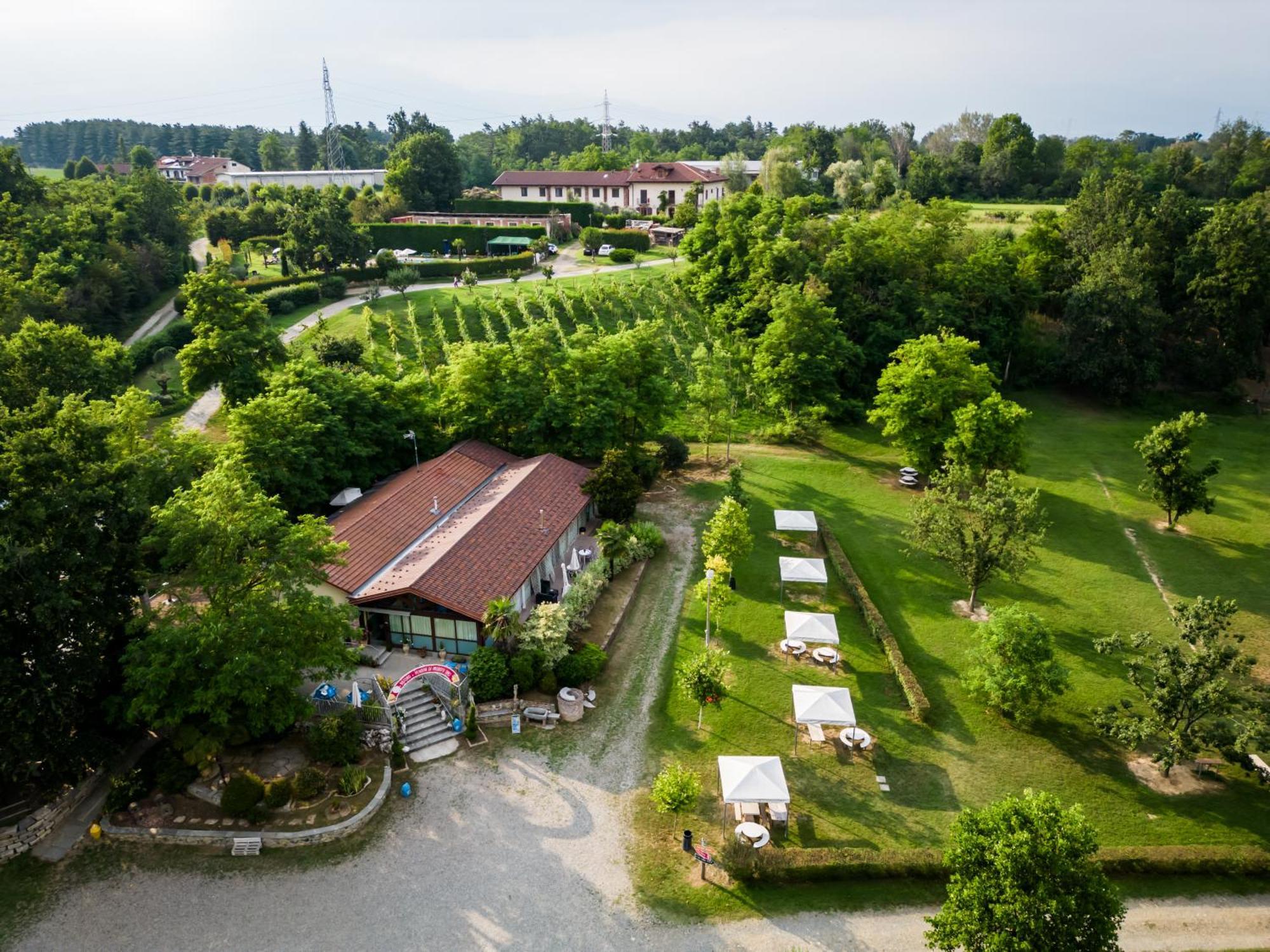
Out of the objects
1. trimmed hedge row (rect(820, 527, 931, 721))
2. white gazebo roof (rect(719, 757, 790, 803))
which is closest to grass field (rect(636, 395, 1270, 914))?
trimmed hedge row (rect(820, 527, 931, 721))

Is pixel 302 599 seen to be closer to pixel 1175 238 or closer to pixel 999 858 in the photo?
pixel 999 858

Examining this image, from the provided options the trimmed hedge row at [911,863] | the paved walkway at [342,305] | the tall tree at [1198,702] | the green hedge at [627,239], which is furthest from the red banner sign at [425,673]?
the green hedge at [627,239]

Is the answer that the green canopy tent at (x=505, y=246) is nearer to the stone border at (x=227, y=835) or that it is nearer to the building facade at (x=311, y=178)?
the building facade at (x=311, y=178)

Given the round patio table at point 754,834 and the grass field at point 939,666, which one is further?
the grass field at point 939,666

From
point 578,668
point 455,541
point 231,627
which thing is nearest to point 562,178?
point 455,541

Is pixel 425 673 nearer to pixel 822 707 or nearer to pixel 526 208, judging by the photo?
pixel 822 707

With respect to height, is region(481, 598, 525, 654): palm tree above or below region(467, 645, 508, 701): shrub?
above

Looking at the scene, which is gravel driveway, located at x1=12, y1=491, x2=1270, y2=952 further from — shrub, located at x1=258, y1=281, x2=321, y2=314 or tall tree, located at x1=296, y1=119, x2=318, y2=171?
tall tree, located at x1=296, y1=119, x2=318, y2=171
